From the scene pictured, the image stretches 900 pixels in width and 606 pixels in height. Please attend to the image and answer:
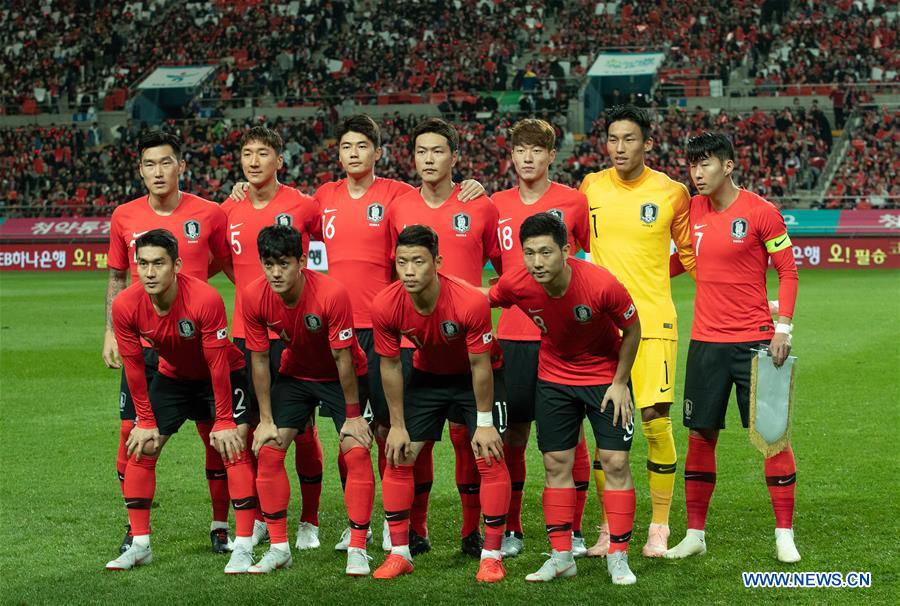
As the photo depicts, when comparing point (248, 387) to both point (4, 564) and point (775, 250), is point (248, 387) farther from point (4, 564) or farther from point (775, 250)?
point (775, 250)

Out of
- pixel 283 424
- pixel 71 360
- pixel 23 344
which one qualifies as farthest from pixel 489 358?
pixel 23 344

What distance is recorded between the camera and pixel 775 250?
659cm

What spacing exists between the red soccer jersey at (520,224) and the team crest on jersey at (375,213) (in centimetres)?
73

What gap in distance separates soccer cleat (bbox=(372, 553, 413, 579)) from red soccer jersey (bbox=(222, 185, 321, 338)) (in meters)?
1.73

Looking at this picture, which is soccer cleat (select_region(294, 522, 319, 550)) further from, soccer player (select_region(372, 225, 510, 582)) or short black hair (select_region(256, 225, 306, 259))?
short black hair (select_region(256, 225, 306, 259))

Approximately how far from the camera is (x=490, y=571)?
6.05m

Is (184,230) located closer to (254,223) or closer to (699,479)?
(254,223)

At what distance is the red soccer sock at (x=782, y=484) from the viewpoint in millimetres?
6465

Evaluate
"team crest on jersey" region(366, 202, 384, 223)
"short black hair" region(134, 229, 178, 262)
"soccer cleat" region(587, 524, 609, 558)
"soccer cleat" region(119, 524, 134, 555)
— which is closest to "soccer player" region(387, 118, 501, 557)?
"team crest on jersey" region(366, 202, 384, 223)

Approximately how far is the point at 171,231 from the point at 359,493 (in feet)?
6.82

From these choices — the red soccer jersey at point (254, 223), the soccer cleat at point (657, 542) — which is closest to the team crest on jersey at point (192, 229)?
the red soccer jersey at point (254, 223)

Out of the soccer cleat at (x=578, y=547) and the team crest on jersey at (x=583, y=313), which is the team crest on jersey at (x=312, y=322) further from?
the soccer cleat at (x=578, y=547)

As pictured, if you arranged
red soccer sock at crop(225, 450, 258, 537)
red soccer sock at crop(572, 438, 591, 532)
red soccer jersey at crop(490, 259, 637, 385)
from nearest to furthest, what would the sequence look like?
red soccer jersey at crop(490, 259, 637, 385) < red soccer sock at crop(225, 450, 258, 537) < red soccer sock at crop(572, 438, 591, 532)

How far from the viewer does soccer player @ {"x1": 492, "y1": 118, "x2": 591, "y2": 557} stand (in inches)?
261
